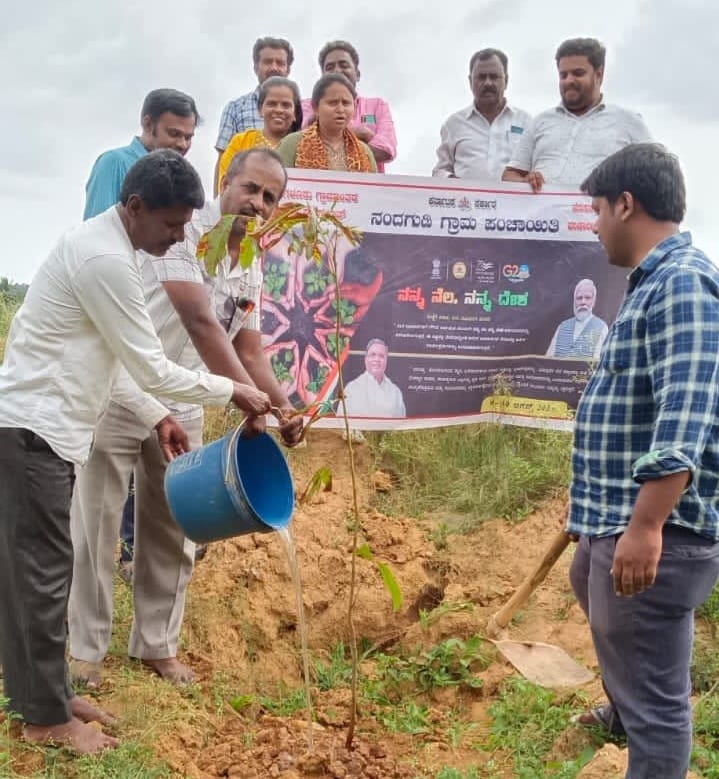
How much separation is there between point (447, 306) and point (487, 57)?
5.22ft

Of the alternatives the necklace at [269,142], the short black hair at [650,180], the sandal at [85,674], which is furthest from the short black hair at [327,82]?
the sandal at [85,674]

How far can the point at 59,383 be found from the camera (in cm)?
261

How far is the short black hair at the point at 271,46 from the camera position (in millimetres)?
5711

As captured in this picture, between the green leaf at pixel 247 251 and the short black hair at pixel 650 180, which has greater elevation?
the short black hair at pixel 650 180

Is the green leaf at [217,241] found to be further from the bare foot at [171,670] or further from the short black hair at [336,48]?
the short black hair at [336,48]

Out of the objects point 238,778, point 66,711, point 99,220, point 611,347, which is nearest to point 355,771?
point 238,778

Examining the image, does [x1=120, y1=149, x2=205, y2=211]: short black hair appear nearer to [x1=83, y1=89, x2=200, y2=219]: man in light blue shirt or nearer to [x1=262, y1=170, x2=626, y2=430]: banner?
[x1=83, y1=89, x2=200, y2=219]: man in light blue shirt

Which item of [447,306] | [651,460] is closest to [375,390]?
[447,306]

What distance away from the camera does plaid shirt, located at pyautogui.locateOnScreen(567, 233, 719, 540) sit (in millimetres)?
2057

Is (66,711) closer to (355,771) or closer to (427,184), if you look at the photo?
(355,771)

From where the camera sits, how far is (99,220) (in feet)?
8.75

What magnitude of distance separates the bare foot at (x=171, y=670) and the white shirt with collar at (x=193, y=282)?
3.11 ft

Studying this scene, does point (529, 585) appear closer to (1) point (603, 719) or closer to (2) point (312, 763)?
(1) point (603, 719)

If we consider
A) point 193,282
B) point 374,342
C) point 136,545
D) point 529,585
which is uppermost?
point 193,282
